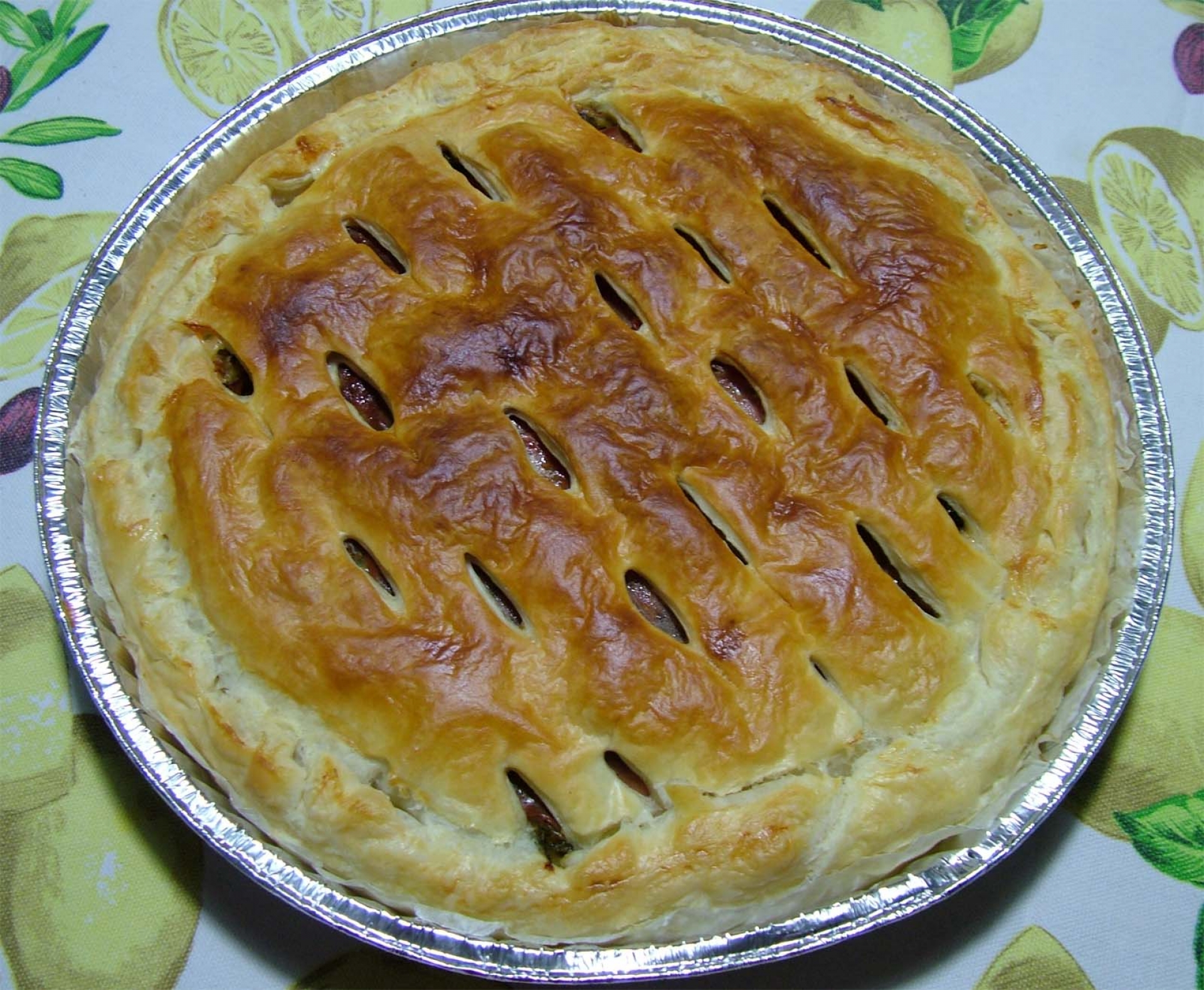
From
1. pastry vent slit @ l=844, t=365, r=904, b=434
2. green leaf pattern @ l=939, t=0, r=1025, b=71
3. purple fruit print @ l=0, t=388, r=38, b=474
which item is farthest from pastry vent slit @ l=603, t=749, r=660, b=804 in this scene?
green leaf pattern @ l=939, t=0, r=1025, b=71

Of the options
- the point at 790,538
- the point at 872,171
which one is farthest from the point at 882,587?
the point at 872,171

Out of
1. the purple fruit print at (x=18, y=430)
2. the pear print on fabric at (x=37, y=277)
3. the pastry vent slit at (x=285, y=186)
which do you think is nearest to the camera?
the pastry vent slit at (x=285, y=186)

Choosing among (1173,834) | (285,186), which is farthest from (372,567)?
(1173,834)

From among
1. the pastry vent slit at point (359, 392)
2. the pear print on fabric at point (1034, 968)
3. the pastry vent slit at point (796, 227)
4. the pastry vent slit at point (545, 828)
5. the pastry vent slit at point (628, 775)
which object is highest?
the pastry vent slit at point (796, 227)

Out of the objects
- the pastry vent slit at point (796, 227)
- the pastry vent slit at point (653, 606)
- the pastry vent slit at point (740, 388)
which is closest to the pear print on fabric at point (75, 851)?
the pastry vent slit at point (653, 606)

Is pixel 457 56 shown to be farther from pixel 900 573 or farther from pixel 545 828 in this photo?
pixel 545 828

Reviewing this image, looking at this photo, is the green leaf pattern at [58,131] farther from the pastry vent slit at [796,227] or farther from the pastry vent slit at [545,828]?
the pastry vent slit at [545,828]
